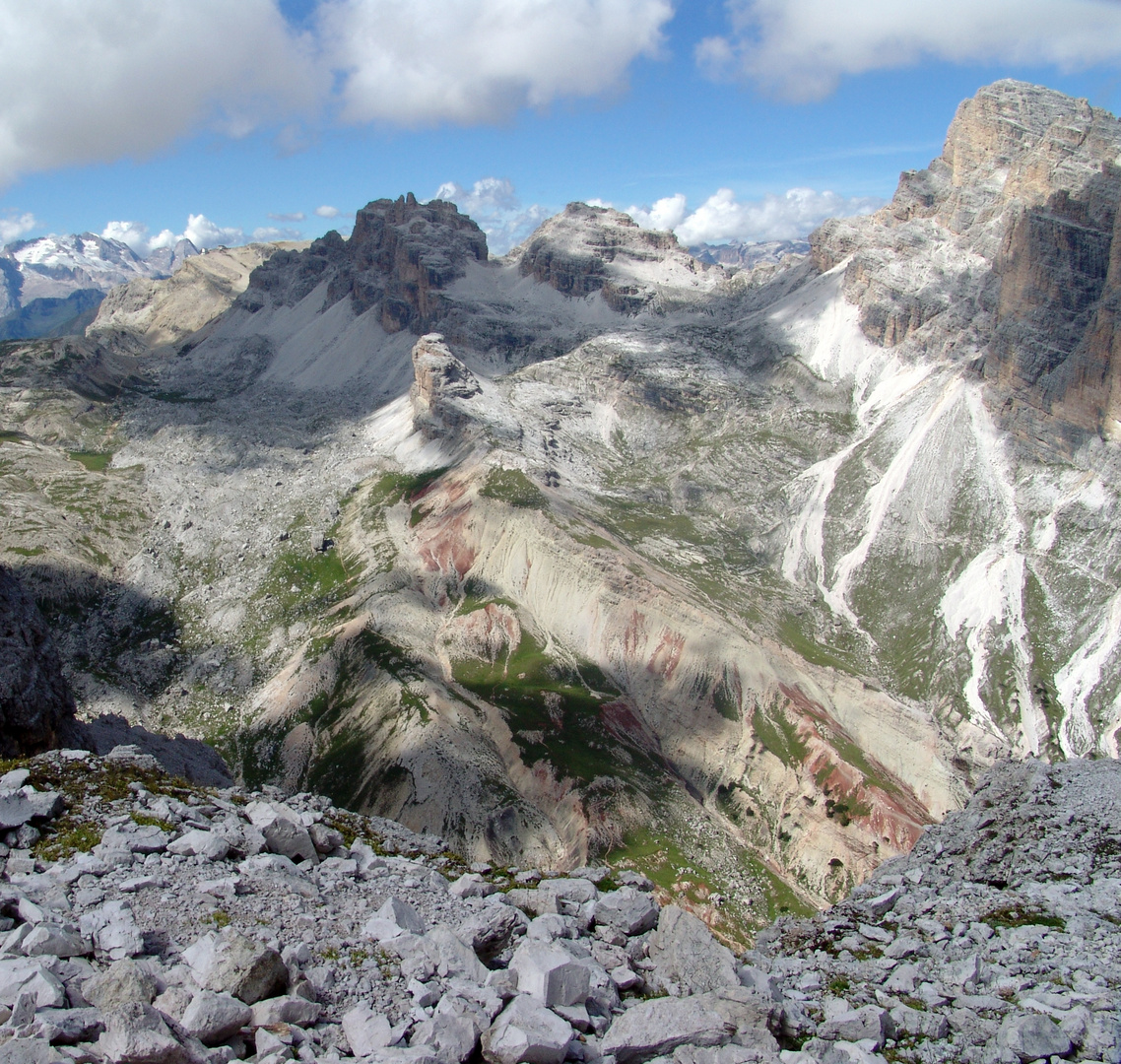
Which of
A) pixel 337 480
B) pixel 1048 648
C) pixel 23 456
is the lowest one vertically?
pixel 1048 648

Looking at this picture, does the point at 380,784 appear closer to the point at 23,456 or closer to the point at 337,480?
the point at 337,480

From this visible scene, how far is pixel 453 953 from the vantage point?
1606 cm

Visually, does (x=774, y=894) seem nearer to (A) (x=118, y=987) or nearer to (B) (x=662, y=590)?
(B) (x=662, y=590)

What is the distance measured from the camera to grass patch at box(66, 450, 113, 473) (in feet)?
572

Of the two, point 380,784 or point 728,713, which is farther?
point 728,713

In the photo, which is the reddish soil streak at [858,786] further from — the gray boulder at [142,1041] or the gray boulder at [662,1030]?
the gray boulder at [142,1041]

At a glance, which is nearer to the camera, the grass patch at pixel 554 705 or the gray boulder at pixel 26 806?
the gray boulder at pixel 26 806

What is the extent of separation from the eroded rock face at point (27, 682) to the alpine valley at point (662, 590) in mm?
44138

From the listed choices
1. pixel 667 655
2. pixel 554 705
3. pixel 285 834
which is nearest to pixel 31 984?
pixel 285 834

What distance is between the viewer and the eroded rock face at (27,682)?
118 feet

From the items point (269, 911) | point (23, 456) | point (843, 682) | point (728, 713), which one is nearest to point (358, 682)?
point (728, 713)

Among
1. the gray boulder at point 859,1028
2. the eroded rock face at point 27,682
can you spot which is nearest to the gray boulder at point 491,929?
the gray boulder at point 859,1028

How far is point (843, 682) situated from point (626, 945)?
10252cm

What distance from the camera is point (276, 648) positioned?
118m
